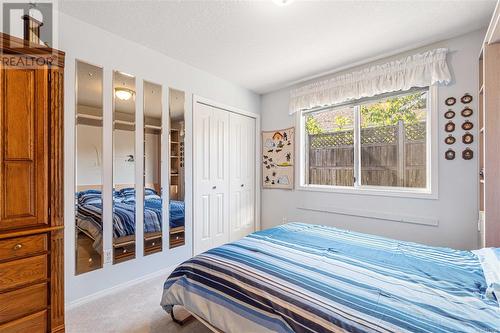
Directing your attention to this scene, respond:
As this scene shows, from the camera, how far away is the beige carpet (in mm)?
1721

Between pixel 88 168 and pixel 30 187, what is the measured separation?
2.20 feet

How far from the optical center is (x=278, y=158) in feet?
12.3

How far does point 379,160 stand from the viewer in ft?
9.50

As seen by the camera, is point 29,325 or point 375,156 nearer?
point 29,325

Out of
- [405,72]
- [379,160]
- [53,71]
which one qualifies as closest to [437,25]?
[405,72]

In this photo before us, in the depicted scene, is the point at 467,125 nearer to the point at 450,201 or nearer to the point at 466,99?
the point at 466,99

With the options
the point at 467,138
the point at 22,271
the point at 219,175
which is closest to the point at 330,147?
the point at 467,138

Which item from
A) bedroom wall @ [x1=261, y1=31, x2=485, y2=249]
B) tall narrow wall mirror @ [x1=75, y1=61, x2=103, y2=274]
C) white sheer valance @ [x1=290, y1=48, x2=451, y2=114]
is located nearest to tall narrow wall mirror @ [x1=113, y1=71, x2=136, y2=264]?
tall narrow wall mirror @ [x1=75, y1=61, x2=103, y2=274]

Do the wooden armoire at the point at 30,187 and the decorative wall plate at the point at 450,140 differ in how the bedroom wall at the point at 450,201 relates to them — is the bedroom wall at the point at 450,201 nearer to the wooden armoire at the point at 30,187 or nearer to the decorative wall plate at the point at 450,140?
the decorative wall plate at the point at 450,140

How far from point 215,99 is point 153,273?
2.31m

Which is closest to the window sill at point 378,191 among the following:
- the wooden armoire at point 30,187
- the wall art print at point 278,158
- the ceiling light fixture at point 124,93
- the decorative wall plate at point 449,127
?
the wall art print at point 278,158

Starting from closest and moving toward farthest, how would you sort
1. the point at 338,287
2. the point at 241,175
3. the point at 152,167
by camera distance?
the point at 338,287
the point at 152,167
the point at 241,175

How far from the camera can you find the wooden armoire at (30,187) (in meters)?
1.34

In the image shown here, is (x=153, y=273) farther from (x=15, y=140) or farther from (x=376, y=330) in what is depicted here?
(x=376, y=330)
